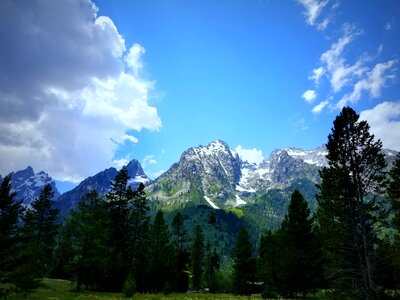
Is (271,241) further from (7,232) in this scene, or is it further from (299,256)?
(7,232)

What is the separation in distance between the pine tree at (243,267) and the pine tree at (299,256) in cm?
2794

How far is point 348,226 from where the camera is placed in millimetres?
25703

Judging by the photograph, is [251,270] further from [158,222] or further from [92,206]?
[92,206]

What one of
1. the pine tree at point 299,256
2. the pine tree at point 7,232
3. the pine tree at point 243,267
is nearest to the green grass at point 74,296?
the pine tree at point 299,256

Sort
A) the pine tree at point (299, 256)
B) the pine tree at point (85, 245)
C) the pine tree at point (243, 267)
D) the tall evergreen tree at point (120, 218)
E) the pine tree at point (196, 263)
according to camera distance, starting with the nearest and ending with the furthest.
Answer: the pine tree at point (299, 256)
the pine tree at point (85, 245)
the tall evergreen tree at point (120, 218)
the pine tree at point (243, 267)
the pine tree at point (196, 263)

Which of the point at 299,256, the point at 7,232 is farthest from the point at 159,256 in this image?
the point at 7,232

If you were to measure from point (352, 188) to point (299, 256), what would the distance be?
19101 mm

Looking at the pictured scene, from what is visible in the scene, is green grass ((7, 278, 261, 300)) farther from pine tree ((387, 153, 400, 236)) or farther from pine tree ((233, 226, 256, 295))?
pine tree ((233, 226, 256, 295))

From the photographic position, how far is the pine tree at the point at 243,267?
71125 millimetres

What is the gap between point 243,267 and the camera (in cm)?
7262

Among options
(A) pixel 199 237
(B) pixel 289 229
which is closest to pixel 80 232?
(B) pixel 289 229

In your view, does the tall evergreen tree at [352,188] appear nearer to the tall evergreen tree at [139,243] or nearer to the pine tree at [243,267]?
the tall evergreen tree at [139,243]

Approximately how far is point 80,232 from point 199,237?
46.6 meters

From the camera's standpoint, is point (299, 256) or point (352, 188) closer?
point (352, 188)
